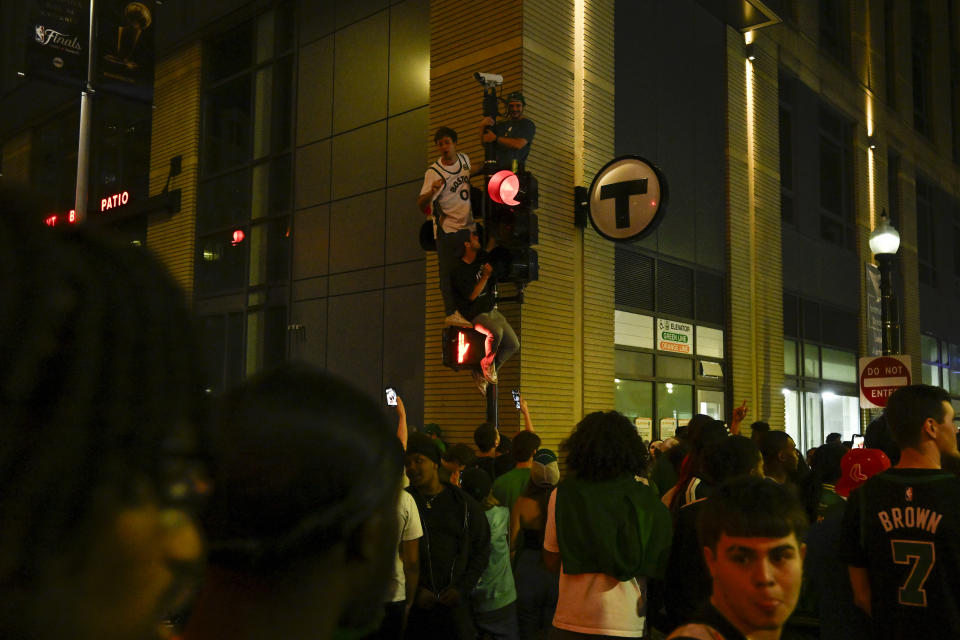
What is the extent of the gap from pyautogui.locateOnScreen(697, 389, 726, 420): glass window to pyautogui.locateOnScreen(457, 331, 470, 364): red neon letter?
7.85 metres

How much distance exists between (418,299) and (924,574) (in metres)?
10.1

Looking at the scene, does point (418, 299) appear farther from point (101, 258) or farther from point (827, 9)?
point (827, 9)

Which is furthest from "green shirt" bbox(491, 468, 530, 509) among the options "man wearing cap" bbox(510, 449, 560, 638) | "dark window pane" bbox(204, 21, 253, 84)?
"dark window pane" bbox(204, 21, 253, 84)

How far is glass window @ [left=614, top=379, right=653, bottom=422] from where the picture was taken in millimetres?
13914

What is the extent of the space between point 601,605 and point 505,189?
4856mm

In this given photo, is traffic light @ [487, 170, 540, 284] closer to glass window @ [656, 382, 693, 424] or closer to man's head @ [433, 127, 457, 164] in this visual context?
man's head @ [433, 127, 457, 164]

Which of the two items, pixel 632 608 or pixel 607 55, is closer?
pixel 632 608

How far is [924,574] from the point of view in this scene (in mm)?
3982

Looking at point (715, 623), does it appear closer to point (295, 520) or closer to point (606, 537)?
point (295, 520)

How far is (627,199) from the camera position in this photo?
Result: 38.6 ft

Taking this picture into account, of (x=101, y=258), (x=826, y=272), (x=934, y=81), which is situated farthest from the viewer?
(x=934, y=81)

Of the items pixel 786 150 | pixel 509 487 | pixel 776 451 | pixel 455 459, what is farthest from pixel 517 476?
pixel 786 150

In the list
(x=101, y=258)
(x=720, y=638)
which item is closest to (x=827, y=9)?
(x=720, y=638)

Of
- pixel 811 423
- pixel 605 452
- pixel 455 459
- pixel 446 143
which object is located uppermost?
pixel 446 143
